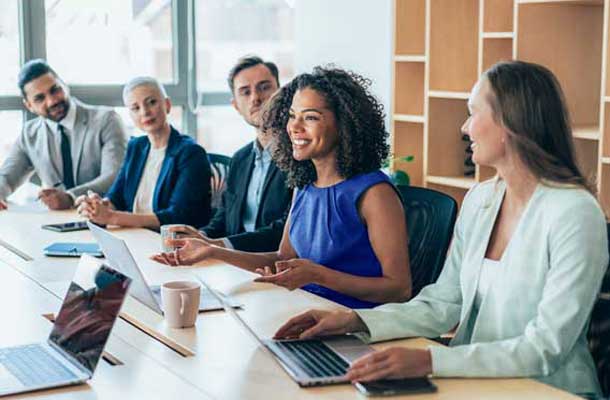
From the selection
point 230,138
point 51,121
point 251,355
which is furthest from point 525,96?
point 230,138

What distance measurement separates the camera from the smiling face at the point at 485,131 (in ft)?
6.37

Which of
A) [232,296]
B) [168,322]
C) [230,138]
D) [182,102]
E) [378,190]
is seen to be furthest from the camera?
[230,138]

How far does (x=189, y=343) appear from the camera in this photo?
76.3 inches

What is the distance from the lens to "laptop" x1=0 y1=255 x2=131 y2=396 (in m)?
1.71

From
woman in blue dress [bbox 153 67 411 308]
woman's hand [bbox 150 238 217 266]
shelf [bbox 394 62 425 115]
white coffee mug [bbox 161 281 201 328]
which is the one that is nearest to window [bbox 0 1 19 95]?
shelf [bbox 394 62 425 115]

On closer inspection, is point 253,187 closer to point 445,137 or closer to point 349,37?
point 445,137

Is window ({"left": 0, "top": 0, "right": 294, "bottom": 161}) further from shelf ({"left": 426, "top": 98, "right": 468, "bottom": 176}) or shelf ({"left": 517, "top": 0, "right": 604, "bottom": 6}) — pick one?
shelf ({"left": 517, "top": 0, "right": 604, "bottom": 6})

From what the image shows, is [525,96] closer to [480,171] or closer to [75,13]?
[480,171]

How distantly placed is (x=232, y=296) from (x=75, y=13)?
326 cm

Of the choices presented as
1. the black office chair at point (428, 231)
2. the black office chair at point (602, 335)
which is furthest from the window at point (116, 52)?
the black office chair at point (602, 335)

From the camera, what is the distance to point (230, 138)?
20.7 ft

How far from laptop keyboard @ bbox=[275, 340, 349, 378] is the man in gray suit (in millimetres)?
2705

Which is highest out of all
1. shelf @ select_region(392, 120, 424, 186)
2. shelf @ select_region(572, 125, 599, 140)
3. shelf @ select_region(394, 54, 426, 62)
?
shelf @ select_region(394, 54, 426, 62)

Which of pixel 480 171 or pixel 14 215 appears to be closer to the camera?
pixel 14 215
